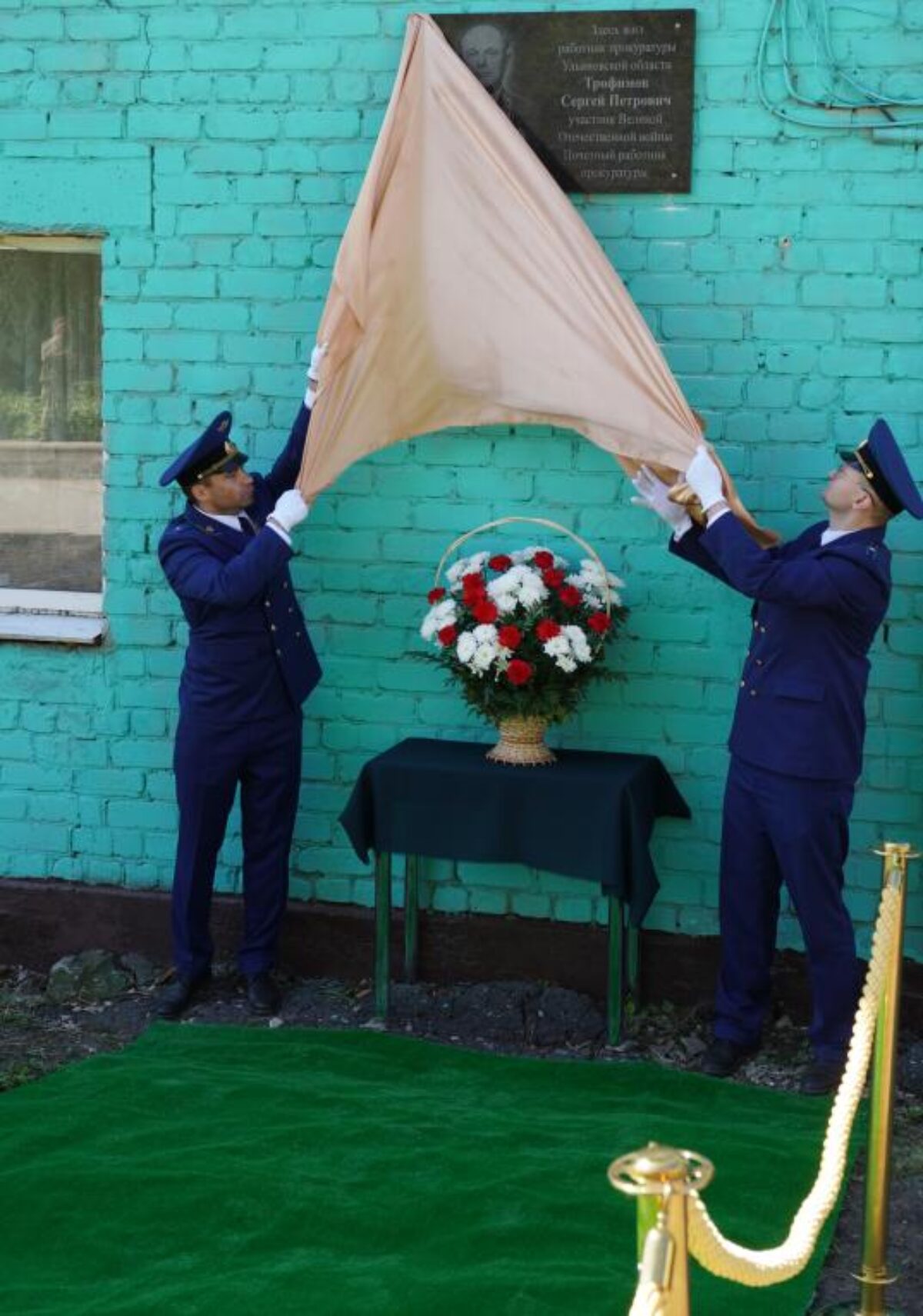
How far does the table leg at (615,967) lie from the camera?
5.43 meters

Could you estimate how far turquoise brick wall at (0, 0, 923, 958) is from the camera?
17.8ft

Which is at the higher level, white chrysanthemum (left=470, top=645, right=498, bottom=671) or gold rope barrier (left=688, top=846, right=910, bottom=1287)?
white chrysanthemum (left=470, top=645, right=498, bottom=671)

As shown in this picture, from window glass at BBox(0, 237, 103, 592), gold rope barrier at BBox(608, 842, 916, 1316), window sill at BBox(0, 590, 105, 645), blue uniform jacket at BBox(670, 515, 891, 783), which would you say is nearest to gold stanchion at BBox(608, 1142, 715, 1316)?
gold rope barrier at BBox(608, 842, 916, 1316)

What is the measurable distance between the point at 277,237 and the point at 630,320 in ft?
4.12

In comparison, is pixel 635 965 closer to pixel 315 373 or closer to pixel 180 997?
pixel 180 997

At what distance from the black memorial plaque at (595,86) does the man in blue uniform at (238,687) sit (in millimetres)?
967

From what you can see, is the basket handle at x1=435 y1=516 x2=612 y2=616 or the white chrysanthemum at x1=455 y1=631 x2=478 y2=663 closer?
the white chrysanthemum at x1=455 y1=631 x2=478 y2=663

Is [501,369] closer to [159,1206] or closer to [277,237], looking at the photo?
[277,237]

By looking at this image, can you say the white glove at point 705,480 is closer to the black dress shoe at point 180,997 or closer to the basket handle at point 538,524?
the basket handle at point 538,524

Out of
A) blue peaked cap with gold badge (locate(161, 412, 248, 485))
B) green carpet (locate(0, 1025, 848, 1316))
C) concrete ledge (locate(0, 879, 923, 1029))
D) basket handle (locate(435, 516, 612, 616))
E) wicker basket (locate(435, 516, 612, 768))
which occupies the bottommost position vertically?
green carpet (locate(0, 1025, 848, 1316))

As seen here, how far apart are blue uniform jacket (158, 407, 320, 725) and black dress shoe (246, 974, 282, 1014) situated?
0.86m

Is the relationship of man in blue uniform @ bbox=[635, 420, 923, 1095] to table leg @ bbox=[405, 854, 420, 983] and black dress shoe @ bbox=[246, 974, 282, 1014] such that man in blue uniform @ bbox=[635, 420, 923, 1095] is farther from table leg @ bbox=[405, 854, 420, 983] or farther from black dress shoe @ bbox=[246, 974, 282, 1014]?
black dress shoe @ bbox=[246, 974, 282, 1014]

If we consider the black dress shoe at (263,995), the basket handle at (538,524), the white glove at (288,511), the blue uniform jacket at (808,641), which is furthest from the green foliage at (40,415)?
the blue uniform jacket at (808,641)

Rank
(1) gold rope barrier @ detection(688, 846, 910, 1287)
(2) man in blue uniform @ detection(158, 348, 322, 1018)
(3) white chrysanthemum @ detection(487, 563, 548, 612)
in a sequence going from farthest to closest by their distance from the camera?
(2) man in blue uniform @ detection(158, 348, 322, 1018), (3) white chrysanthemum @ detection(487, 563, 548, 612), (1) gold rope barrier @ detection(688, 846, 910, 1287)
